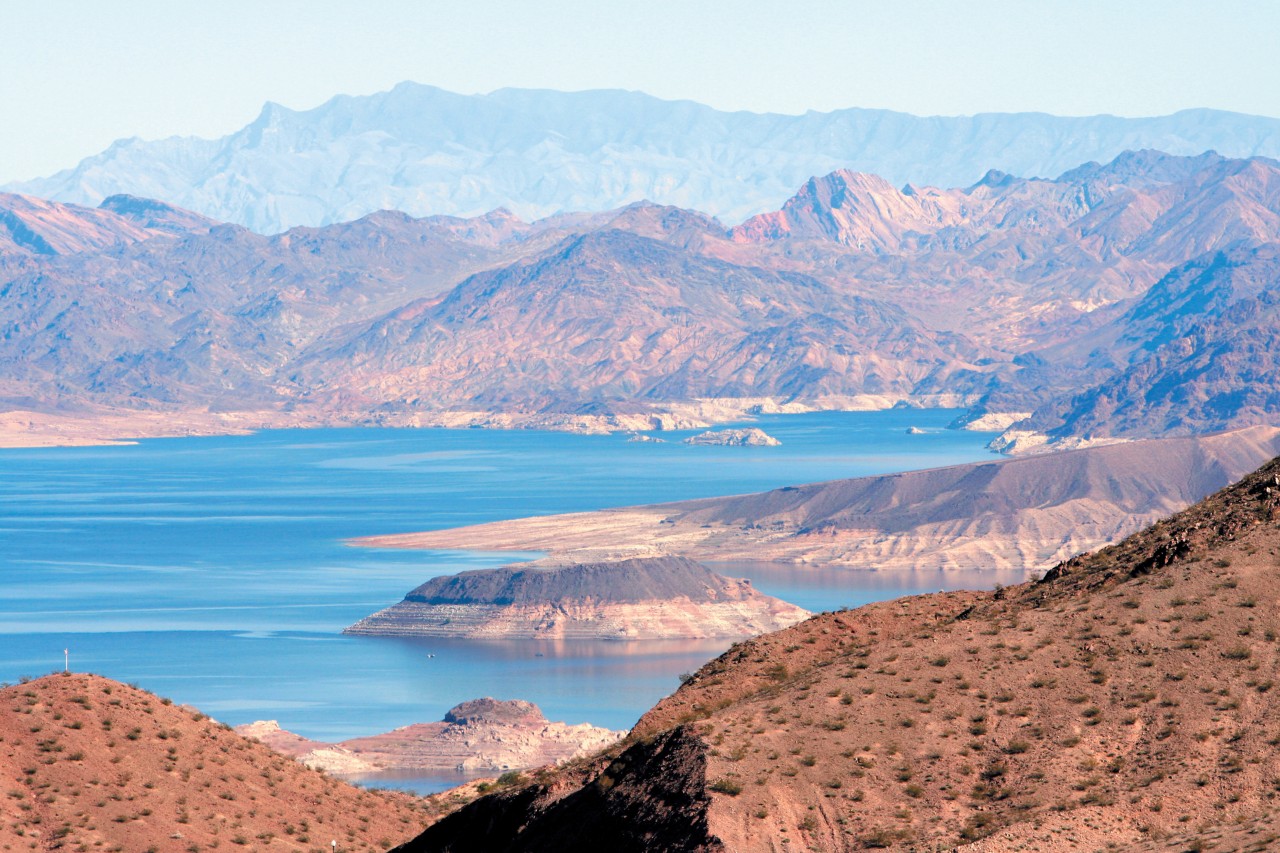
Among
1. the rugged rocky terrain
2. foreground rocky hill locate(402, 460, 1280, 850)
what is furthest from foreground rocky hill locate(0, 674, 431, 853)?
the rugged rocky terrain

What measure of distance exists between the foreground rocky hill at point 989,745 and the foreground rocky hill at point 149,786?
291 inches

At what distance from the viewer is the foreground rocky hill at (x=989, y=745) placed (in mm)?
26781

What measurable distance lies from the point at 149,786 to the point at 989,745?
18.8m

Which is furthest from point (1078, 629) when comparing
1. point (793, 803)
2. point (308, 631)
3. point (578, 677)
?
point (308, 631)

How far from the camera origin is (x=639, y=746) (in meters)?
29.4

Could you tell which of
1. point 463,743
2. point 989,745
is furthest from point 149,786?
point 463,743

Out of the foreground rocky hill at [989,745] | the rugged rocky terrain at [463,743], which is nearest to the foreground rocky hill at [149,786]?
the foreground rocky hill at [989,745]

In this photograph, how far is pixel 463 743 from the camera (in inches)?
5148

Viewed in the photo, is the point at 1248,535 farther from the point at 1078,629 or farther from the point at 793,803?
the point at 793,803

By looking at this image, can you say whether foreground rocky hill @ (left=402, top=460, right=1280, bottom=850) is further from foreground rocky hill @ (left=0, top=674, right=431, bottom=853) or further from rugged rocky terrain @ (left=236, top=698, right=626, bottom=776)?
rugged rocky terrain @ (left=236, top=698, right=626, bottom=776)

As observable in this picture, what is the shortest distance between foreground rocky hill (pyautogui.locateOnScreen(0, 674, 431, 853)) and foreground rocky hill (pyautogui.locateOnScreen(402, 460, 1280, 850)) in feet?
24.3

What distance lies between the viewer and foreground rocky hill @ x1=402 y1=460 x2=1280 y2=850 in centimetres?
2678

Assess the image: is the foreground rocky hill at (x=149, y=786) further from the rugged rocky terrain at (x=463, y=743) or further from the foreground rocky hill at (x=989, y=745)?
the rugged rocky terrain at (x=463, y=743)

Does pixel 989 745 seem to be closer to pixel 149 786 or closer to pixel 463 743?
pixel 149 786
